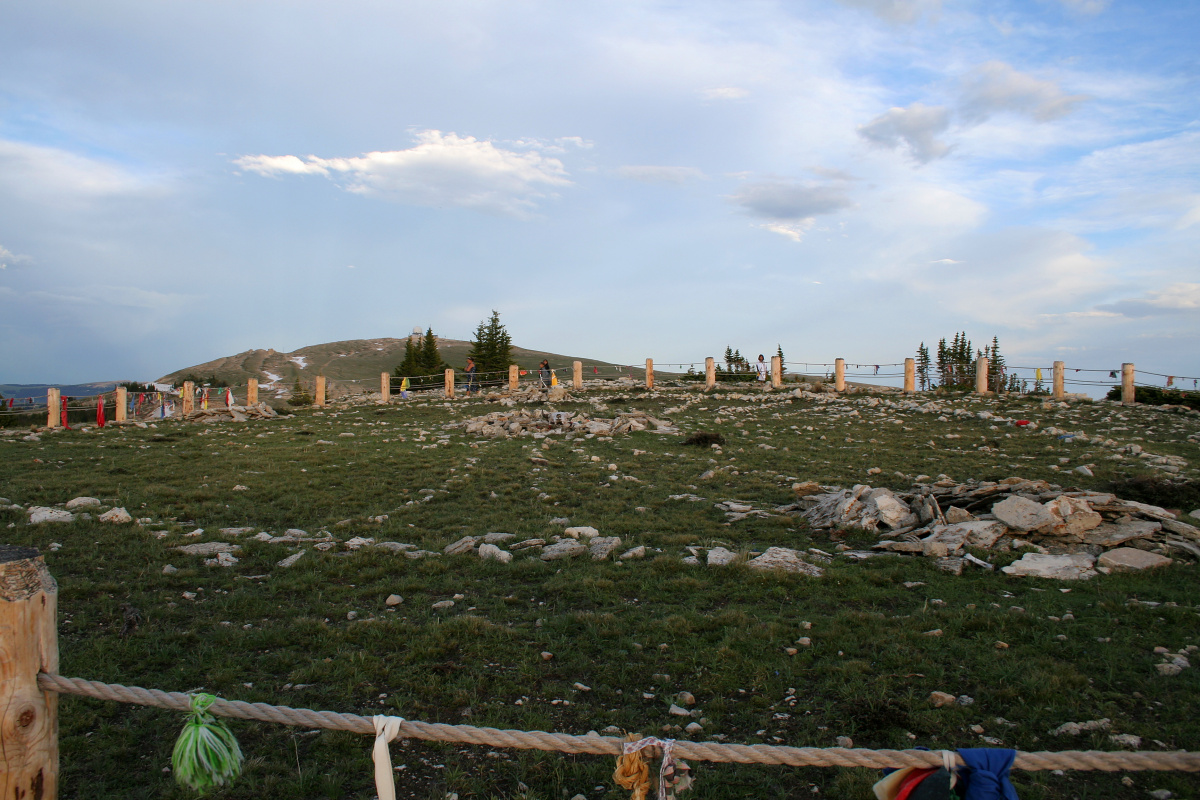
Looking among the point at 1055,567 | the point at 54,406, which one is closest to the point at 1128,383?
the point at 1055,567

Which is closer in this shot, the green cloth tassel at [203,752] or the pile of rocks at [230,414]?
the green cloth tassel at [203,752]

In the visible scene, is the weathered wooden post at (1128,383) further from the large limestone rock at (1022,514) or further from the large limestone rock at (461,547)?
the large limestone rock at (461,547)

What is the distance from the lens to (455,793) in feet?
12.0

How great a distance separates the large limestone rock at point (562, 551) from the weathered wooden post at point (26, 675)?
5.59 meters

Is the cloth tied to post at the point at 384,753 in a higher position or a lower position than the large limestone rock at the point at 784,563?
higher

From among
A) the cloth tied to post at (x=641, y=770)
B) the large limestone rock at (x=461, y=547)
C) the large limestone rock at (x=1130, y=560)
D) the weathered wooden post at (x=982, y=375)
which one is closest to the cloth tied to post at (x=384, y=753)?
the cloth tied to post at (x=641, y=770)

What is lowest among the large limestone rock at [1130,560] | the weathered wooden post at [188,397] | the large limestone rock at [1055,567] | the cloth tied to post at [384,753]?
the large limestone rock at [1055,567]

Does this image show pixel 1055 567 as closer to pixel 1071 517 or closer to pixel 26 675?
pixel 1071 517

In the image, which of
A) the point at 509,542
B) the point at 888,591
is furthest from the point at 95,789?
the point at 888,591

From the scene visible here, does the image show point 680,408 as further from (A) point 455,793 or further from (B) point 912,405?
(A) point 455,793

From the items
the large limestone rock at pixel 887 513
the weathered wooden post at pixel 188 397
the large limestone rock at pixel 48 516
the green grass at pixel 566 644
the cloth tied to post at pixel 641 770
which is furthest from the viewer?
the weathered wooden post at pixel 188 397

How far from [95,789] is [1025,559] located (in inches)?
330

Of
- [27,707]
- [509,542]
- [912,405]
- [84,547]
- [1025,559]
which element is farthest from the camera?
[912,405]

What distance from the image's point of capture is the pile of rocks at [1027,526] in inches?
274
